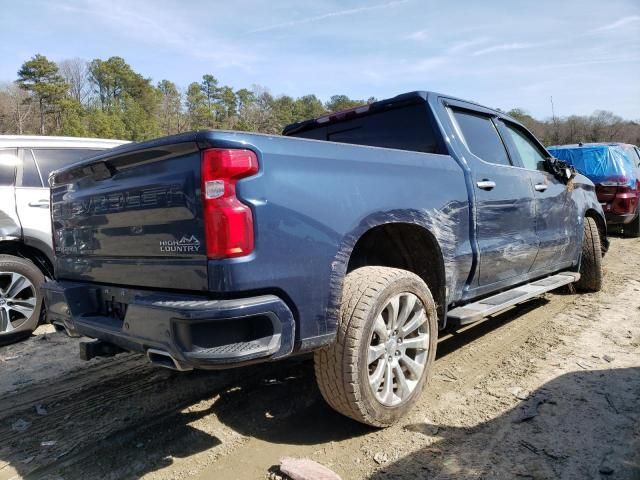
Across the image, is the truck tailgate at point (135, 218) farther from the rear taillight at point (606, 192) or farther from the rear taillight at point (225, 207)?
the rear taillight at point (606, 192)

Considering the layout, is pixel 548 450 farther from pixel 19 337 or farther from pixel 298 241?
pixel 19 337

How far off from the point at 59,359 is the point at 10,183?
6.64 ft

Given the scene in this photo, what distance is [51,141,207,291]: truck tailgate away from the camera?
7.12ft

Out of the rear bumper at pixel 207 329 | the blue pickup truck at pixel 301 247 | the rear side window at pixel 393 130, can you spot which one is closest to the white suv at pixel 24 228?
the blue pickup truck at pixel 301 247

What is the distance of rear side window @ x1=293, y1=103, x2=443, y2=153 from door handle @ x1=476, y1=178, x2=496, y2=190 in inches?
15.4

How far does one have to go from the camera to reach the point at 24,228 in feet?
16.1

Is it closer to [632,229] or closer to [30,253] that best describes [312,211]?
[30,253]

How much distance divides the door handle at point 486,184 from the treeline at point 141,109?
123 feet

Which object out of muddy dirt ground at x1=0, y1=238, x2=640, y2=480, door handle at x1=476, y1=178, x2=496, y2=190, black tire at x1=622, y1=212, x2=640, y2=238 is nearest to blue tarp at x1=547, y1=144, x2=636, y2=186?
black tire at x1=622, y1=212, x2=640, y2=238

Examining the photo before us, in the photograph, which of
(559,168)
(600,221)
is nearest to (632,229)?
(600,221)

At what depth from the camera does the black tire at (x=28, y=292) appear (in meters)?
4.64

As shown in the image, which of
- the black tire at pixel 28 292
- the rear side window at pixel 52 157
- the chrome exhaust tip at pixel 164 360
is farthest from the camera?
the rear side window at pixel 52 157

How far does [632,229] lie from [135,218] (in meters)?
10.6

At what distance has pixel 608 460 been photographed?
2395mm
